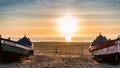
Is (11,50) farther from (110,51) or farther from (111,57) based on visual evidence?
(111,57)

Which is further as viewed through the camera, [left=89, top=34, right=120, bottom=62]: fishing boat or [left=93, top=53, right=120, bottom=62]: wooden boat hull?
[left=93, top=53, right=120, bottom=62]: wooden boat hull

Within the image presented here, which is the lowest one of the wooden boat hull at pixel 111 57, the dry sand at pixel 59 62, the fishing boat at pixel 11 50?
the dry sand at pixel 59 62

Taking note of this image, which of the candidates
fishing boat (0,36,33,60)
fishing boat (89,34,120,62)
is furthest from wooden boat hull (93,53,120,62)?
fishing boat (0,36,33,60)

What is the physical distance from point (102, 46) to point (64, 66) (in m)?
6.36

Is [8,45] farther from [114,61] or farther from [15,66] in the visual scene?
[114,61]

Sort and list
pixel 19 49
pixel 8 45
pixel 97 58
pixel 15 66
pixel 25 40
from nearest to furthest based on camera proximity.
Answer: pixel 15 66 → pixel 8 45 → pixel 19 49 → pixel 97 58 → pixel 25 40

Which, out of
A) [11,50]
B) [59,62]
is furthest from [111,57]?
[11,50]

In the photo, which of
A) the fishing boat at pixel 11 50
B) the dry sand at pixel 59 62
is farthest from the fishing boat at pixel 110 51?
the fishing boat at pixel 11 50

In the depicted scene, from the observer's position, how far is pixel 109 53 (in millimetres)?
37469

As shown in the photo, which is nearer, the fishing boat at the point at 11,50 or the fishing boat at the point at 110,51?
the fishing boat at the point at 110,51

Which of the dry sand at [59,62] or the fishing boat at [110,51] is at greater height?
the fishing boat at [110,51]

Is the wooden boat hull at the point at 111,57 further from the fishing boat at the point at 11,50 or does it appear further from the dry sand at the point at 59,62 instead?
the fishing boat at the point at 11,50

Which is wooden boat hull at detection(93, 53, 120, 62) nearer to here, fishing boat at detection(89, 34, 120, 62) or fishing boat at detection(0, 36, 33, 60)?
fishing boat at detection(89, 34, 120, 62)

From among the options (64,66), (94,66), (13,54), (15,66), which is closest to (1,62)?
(13,54)
